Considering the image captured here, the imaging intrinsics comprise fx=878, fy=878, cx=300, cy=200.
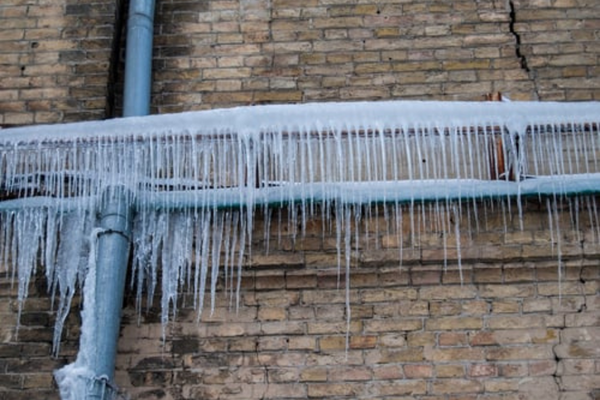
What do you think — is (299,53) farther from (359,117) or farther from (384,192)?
(384,192)

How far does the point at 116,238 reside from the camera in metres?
3.72

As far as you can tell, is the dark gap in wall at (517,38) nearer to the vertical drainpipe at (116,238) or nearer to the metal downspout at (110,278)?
the vertical drainpipe at (116,238)

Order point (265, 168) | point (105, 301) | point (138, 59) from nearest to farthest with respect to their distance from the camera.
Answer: point (105, 301)
point (265, 168)
point (138, 59)

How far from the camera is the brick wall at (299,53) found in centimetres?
425

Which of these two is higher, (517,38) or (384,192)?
(517,38)

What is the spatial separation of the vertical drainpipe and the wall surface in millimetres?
150

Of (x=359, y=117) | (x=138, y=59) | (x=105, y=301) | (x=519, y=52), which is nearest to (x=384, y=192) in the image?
(x=359, y=117)

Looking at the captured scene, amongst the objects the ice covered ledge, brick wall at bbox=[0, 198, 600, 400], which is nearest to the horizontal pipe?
brick wall at bbox=[0, 198, 600, 400]

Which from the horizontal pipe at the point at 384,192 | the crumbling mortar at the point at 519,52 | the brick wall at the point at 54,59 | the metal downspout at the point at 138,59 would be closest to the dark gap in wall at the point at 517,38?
the crumbling mortar at the point at 519,52

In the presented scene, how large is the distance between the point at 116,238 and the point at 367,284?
1.09m

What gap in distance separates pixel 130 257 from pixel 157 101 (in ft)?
Result: 2.86

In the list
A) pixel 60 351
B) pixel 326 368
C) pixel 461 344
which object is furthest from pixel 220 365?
pixel 461 344

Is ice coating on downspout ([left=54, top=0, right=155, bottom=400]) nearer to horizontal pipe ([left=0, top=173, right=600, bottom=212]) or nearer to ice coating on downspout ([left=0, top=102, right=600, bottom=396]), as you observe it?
ice coating on downspout ([left=0, top=102, right=600, bottom=396])

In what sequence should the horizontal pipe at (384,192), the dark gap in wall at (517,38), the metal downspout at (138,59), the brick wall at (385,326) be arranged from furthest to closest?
the dark gap in wall at (517,38) < the metal downspout at (138,59) < the horizontal pipe at (384,192) < the brick wall at (385,326)
